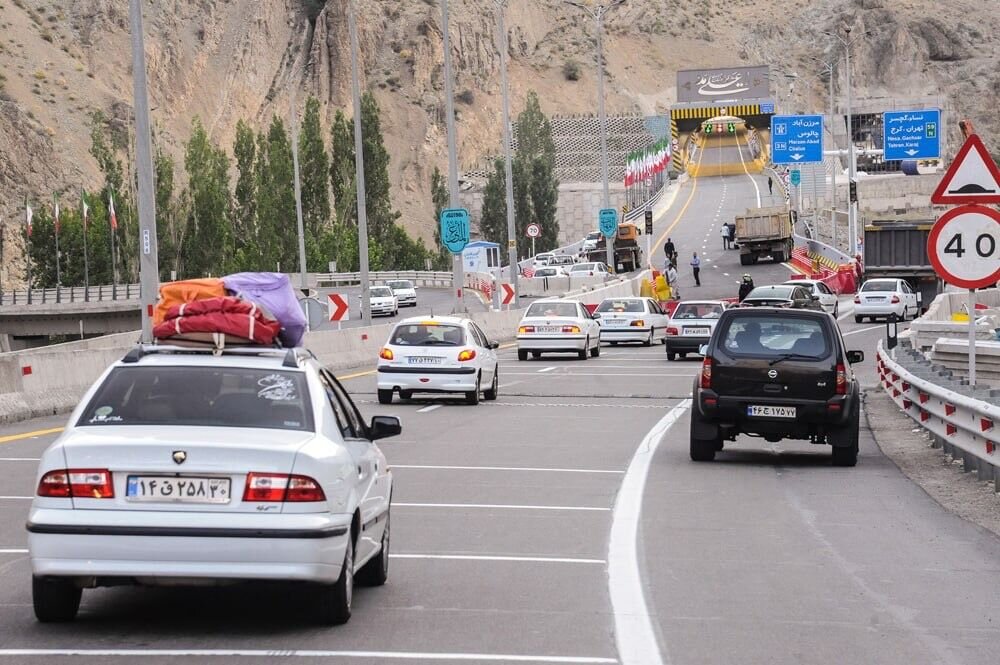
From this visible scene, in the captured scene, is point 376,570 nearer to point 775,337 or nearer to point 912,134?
point 775,337

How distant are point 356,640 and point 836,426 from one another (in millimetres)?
10567

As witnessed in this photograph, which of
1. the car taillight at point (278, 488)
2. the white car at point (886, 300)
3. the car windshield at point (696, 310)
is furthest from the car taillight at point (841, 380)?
the white car at point (886, 300)

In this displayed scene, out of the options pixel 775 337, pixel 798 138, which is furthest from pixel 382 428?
pixel 798 138

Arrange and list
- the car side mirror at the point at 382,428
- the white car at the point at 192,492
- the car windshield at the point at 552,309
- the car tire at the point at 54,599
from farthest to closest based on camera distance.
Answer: the car windshield at the point at 552,309, the car side mirror at the point at 382,428, the car tire at the point at 54,599, the white car at the point at 192,492

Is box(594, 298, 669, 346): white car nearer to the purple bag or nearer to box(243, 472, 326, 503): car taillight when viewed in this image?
the purple bag

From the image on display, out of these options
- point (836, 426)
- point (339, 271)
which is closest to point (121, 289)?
point (339, 271)

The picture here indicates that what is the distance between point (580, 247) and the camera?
111438mm

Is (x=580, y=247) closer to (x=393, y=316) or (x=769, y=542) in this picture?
(x=393, y=316)

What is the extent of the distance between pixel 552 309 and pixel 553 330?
2.51 feet

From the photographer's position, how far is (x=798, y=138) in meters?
92.1

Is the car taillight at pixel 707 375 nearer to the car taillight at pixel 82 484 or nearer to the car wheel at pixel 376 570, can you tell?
the car wheel at pixel 376 570

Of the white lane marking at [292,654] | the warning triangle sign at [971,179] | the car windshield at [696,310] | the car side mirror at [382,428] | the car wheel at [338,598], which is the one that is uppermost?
the warning triangle sign at [971,179]

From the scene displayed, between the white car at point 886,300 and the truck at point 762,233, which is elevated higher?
the truck at point 762,233

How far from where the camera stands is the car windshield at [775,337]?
18.1 metres
